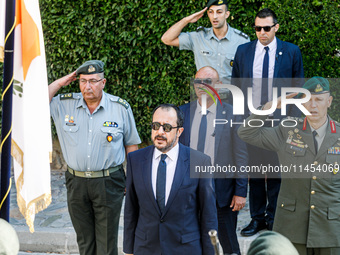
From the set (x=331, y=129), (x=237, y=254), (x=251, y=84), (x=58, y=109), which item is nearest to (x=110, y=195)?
(x=58, y=109)

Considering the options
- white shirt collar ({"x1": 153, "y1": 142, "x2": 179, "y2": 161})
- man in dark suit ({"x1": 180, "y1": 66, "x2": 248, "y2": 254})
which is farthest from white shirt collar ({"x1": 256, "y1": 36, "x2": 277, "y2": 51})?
white shirt collar ({"x1": 153, "y1": 142, "x2": 179, "y2": 161})

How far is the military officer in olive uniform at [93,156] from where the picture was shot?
18.8 feet

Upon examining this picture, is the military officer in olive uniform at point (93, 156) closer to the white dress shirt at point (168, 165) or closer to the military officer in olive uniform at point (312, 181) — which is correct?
the white dress shirt at point (168, 165)

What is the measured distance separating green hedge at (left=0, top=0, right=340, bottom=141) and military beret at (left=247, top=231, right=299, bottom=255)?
620 centimetres

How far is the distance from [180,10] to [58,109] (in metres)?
3.21

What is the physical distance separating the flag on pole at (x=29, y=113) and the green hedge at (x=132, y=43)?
4.34 m

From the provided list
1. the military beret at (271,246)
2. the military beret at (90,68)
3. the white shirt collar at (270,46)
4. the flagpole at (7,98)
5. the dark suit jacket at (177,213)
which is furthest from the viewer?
the white shirt collar at (270,46)

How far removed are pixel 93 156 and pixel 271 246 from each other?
378 centimetres

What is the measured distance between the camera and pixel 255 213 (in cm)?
654

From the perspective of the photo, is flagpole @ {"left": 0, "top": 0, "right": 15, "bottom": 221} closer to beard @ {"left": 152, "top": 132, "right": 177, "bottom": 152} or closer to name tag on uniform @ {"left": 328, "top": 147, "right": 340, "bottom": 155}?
beard @ {"left": 152, "top": 132, "right": 177, "bottom": 152}

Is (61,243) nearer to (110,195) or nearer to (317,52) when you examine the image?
(110,195)

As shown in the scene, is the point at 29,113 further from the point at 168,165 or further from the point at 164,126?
the point at 168,165

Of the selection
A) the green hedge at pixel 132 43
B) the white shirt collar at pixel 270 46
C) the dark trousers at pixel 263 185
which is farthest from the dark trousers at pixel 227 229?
the green hedge at pixel 132 43

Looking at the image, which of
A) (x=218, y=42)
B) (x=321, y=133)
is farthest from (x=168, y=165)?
(x=218, y=42)
